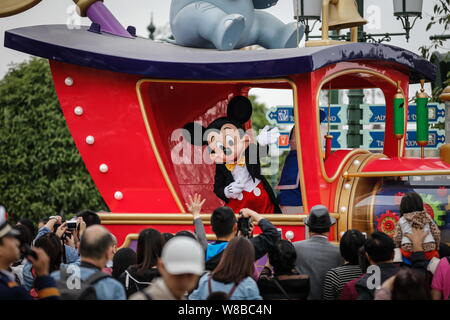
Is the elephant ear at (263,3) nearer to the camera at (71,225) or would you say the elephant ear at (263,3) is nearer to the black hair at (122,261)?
the camera at (71,225)

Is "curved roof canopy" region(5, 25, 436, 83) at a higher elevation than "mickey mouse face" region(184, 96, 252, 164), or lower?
higher

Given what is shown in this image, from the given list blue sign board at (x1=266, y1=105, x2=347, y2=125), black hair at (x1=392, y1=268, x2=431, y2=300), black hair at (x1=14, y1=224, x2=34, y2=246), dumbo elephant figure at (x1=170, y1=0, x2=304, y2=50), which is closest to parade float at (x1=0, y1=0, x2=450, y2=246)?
dumbo elephant figure at (x1=170, y1=0, x2=304, y2=50)

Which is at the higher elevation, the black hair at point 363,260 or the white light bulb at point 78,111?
the white light bulb at point 78,111

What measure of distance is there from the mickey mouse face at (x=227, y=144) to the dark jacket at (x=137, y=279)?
8.58 ft

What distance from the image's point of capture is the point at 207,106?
10.3 metres

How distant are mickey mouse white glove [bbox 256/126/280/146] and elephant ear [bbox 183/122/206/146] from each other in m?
0.61

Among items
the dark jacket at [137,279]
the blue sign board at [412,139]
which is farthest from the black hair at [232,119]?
the blue sign board at [412,139]

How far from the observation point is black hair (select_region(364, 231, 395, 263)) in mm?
6352

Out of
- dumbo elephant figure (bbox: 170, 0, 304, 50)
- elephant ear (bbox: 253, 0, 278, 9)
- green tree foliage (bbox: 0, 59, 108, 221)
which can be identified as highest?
elephant ear (bbox: 253, 0, 278, 9)

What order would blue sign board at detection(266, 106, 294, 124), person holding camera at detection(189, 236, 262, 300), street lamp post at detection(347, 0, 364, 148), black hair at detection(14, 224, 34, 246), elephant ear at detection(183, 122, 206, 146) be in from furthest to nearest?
blue sign board at detection(266, 106, 294, 124), street lamp post at detection(347, 0, 364, 148), elephant ear at detection(183, 122, 206, 146), black hair at detection(14, 224, 34, 246), person holding camera at detection(189, 236, 262, 300)

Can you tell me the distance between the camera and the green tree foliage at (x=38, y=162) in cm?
2420

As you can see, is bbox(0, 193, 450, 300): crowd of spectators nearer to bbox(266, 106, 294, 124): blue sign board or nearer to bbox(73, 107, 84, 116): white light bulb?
bbox(73, 107, 84, 116): white light bulb

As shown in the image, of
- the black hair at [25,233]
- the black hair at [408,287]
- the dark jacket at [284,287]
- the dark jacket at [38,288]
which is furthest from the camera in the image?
the black hair at [25,233]

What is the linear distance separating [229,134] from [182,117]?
3.22 ft
